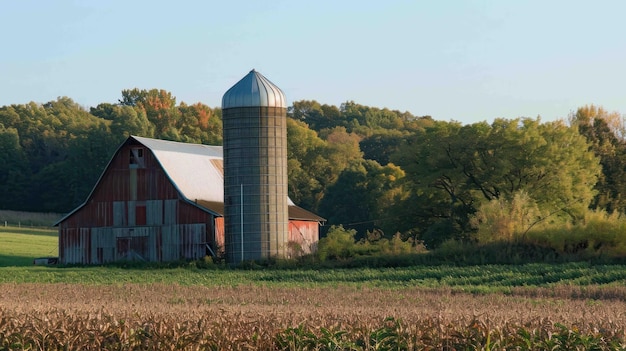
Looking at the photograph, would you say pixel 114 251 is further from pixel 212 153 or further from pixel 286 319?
pixel 286 319

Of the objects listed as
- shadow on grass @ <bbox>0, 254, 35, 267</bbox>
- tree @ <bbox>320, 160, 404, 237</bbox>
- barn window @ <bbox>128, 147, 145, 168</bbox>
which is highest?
barn window @ <bbox>128, 147, 145, 168</bbox>

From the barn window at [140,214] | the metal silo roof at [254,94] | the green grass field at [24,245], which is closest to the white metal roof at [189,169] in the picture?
the barn window at [140,214]

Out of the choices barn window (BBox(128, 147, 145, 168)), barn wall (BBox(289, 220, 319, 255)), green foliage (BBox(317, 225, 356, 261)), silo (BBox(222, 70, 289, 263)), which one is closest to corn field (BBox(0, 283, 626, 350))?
silo (BBox(222, 70, 289, 263))

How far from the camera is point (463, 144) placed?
210 feet

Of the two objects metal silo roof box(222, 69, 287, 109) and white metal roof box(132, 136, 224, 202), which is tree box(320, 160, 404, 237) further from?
metal silo roof box(222, 69, 287, 109)

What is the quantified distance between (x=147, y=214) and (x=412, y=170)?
55.0 feet

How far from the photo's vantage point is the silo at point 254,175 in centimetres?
5488

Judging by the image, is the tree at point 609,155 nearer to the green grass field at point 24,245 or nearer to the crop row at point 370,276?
the crop row at point 370,276

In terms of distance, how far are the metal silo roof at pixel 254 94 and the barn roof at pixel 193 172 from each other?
Answer: 465 cm

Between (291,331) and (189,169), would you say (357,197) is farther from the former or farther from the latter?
(291,331)

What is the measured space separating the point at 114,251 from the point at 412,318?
4188cm

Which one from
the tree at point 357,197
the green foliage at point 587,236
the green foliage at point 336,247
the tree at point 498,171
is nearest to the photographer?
the green foliage at point 587,236

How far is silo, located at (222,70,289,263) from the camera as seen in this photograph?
5488cm

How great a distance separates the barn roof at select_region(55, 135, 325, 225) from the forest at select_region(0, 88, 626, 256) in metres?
6.59
